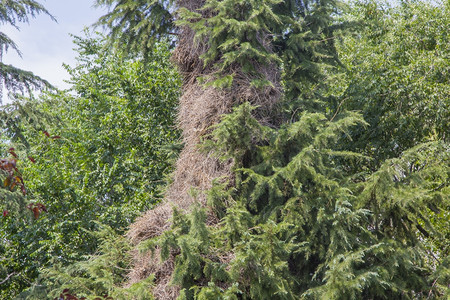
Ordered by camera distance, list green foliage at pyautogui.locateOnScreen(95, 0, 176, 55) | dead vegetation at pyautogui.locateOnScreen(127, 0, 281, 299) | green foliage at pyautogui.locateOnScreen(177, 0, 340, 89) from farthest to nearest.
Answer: green foliage at pyautogui.locateOnScreen(95, 0, 176, 55)
green foliage at pyautogui.locateOnScreen(177, 0, 340, 89)
dead vegetation at pyautogui.locateOnScreen(127, 0, 281, 299)

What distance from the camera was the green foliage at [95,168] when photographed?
44.9 feet

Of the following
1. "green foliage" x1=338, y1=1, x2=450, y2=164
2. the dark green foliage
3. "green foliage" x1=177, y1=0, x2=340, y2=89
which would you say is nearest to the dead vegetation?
"green foliage" x1=177, y1=0, x2=340, y2=89

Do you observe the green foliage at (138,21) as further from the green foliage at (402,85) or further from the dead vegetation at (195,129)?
the green foliage at (402,85)

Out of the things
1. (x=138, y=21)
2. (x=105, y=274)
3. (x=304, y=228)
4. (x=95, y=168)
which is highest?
(x=138, y=21)

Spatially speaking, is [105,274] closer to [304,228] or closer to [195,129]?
[195,129]

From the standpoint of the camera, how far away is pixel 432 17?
12.5 meters

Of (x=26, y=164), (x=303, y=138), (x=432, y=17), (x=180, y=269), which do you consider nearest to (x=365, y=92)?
(x=432, y=17)

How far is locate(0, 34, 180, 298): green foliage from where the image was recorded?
539 inches

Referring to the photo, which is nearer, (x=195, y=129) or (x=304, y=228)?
(x=304, y=228)

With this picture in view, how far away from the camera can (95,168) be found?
50.8 feet

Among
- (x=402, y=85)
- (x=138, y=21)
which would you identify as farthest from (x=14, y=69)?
(x=402, y=85)

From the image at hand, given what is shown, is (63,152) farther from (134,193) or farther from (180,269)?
(180,269)

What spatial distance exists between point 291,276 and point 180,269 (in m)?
1.57

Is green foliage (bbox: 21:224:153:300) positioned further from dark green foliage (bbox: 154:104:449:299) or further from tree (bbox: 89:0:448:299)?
dark green foliage (bbox: 154:104:449:299)
